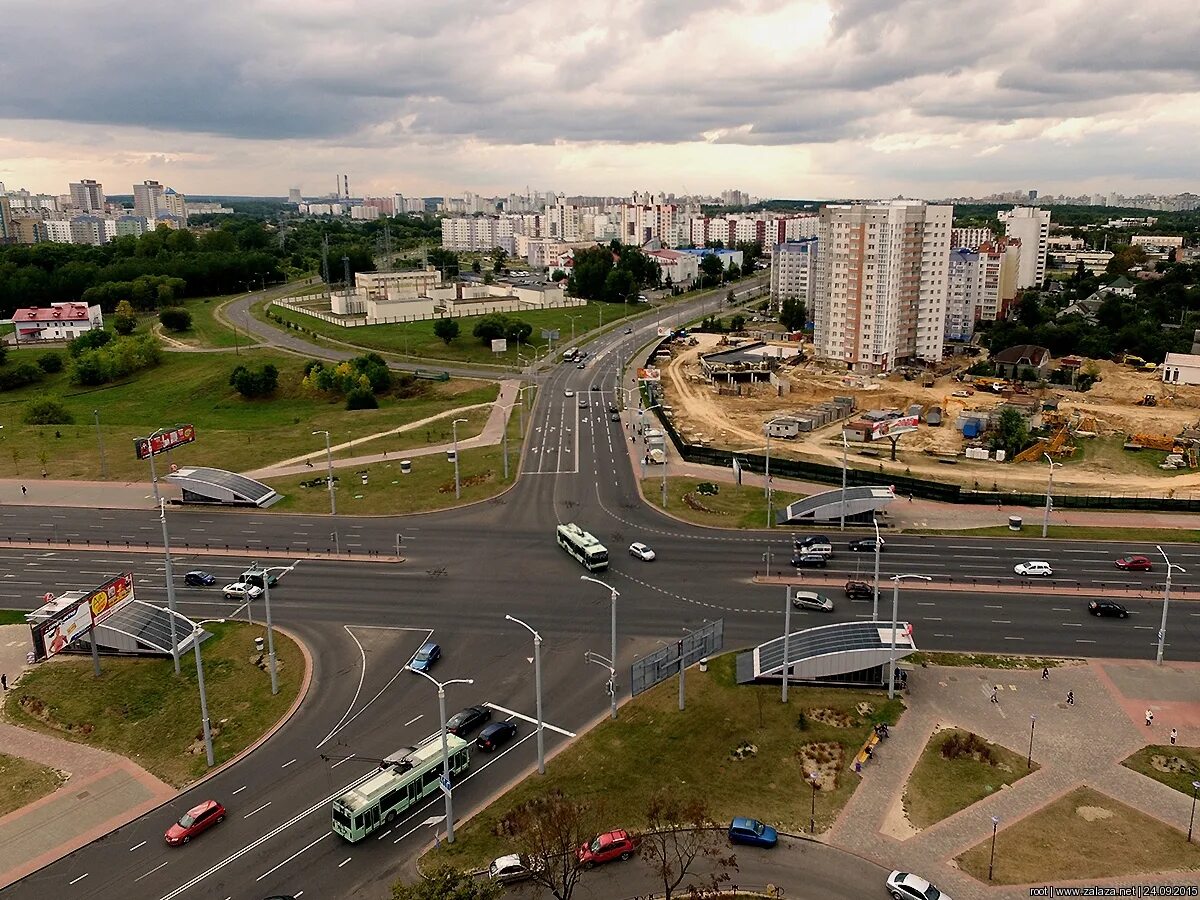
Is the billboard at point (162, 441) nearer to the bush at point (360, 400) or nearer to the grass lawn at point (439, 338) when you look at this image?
the bush at point (360, 400)

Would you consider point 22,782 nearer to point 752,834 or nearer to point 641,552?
point 752,834

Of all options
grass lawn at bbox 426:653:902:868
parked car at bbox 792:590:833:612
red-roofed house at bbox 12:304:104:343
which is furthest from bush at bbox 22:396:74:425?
parked car at bbox 792:590:833:612

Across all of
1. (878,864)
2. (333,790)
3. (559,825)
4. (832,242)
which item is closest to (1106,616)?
(878,864)

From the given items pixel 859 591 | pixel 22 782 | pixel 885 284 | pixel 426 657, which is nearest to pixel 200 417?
pixel 426 657

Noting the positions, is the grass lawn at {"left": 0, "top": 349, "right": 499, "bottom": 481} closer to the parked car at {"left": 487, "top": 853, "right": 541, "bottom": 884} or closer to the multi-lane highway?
the multi-lane highway

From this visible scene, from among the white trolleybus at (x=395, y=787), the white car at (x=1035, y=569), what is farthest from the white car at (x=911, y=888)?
the white car at (x=1035, y=569)

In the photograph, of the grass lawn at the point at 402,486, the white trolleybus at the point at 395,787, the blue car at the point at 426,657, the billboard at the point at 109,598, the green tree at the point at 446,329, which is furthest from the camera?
the green tree at the point at 446,329

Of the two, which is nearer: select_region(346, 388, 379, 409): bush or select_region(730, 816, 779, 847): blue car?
select_region(730, 816, 779, 847): blue car
